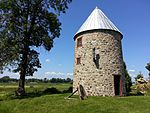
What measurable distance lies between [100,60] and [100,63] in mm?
358

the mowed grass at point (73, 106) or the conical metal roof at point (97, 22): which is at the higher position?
the conical metal roof at point (97, 22)

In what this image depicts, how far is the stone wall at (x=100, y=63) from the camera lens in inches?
992

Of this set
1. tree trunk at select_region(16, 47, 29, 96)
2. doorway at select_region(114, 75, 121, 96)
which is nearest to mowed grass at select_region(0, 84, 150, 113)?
tree trunk at select_region(16, 47, 29, 96)

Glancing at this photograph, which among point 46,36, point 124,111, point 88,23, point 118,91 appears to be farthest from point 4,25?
point 124,111

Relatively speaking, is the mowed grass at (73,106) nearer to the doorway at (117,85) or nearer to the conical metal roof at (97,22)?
the doorway at (117,85)

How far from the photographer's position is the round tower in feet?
82.8

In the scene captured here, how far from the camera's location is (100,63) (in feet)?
83.4

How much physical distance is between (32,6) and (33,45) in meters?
5.29

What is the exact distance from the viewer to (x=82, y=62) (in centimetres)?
2659

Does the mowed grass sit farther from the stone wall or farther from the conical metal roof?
the conical metal roof

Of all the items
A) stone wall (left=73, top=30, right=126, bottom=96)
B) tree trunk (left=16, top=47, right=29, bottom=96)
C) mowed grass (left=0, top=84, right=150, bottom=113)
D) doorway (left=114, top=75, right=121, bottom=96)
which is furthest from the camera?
tree trunk (left=16, top=47, right=29, bottom=96)

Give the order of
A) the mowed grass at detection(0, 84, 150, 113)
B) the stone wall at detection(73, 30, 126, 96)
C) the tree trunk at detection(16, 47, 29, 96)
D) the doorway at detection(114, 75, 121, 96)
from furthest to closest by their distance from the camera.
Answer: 1. the tree trunk at detection(16, 47, 29, 96)
2. the doorway at detection(114, 75, 121, 96)
3. the stone wall at detection(73, 30, 126, 96)
4. the mowed grass at detection(0, 84, 150, 113)

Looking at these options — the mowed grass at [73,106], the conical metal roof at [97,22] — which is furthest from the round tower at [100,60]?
the mowed grass at [73,106]

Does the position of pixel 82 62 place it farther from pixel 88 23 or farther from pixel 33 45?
pixel 33 45
